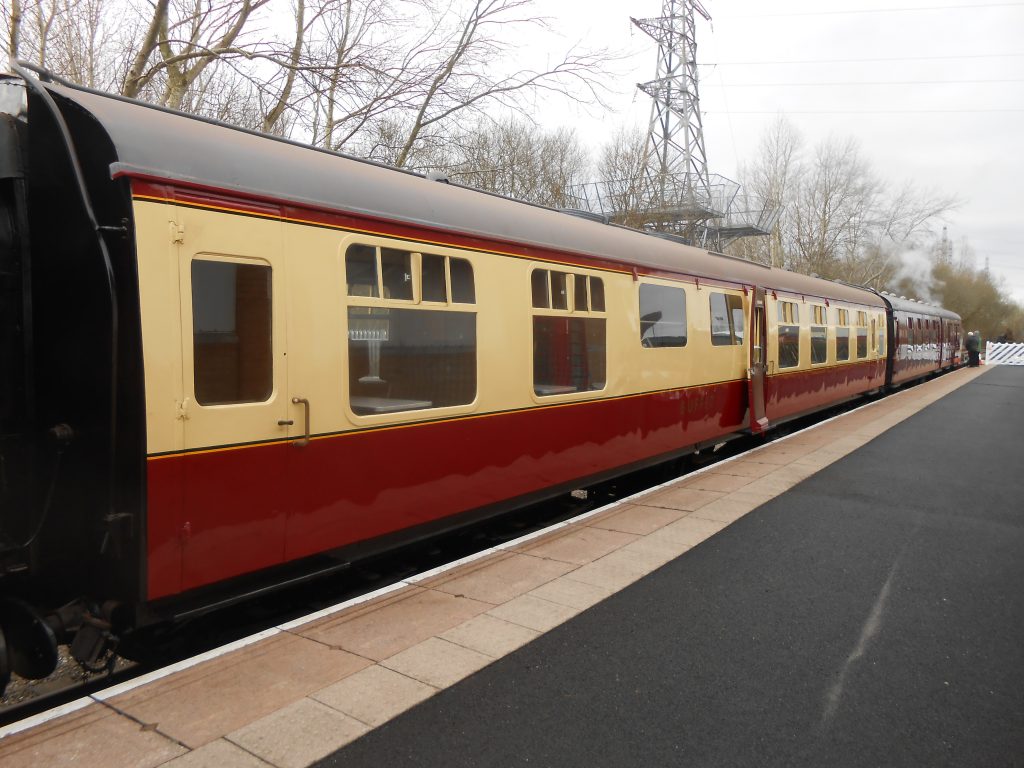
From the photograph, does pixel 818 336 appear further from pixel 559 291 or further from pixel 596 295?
pixel 559 291

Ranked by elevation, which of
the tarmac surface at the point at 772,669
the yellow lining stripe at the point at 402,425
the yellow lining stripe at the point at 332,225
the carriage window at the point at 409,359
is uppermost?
the yellow lining stripe at the point at 332,225

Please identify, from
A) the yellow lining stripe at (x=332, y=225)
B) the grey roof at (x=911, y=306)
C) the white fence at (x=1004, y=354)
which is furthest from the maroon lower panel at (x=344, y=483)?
the white fence at (x=1004, y=354)

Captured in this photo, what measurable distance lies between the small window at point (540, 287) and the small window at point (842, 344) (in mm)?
11131

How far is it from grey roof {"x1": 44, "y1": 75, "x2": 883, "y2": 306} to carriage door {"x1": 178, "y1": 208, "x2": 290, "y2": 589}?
0.25 metres

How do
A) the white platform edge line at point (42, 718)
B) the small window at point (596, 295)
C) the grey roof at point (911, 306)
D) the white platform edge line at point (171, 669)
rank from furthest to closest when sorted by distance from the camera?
1. the grey roof at point (911, 306)
2. the small window at point (596, 295)
3. the white platform edge line at point (171, 669)
4. the white platform edge line at point (42, 718)

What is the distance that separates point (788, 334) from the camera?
475 inches

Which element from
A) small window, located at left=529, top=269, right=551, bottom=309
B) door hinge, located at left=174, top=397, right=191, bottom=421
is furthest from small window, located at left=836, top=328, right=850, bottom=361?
door hinge, located at left=174, top=397, right=191, bottom=421

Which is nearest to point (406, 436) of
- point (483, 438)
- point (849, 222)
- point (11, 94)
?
point (483, 438)

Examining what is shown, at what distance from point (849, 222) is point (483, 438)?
4407 centimetres

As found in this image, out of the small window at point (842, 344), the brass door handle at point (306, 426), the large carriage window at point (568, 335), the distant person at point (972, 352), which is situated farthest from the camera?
the distant person at point (972, 352)

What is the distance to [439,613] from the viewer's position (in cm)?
432

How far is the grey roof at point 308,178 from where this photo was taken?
3463mm

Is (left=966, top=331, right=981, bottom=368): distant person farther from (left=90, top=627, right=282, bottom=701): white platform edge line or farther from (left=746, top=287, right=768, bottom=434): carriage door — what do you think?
(left=90, top=627, right=282, bottom=701): white platform edge line

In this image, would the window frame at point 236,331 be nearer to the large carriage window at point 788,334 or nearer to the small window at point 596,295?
the small window at point 596,295
